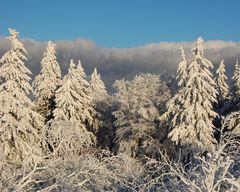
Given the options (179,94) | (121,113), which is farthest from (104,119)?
(179,94)

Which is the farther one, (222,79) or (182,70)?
(222,79)

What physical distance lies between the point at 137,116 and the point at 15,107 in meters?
11.5

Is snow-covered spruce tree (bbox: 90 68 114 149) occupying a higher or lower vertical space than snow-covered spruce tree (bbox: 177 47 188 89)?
lower

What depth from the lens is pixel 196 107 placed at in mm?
30312

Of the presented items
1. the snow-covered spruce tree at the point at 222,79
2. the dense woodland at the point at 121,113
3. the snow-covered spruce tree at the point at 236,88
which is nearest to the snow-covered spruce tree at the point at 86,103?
the dense woodland at the point at 121,113

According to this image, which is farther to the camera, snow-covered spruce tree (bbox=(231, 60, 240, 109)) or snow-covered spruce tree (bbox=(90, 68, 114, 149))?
snow-covered spruce tree (bbox=(90, 68, 114, 149))

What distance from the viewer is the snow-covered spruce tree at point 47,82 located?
3812 cm

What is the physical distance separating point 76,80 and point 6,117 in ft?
27.1

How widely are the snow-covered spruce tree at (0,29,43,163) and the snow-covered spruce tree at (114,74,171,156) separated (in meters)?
8.91

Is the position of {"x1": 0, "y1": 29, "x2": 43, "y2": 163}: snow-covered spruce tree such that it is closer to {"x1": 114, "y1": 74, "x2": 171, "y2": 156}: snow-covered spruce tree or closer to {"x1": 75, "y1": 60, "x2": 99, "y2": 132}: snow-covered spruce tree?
{"x1": 75, "y1": 60, "x2": 99, "y2": 132}: snow-covered spruce tree

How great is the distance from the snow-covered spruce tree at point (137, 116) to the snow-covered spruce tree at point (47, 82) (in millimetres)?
5300

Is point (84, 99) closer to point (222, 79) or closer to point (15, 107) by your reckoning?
point (15, 107)

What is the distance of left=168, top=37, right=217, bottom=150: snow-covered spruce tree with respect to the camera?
99.1ft

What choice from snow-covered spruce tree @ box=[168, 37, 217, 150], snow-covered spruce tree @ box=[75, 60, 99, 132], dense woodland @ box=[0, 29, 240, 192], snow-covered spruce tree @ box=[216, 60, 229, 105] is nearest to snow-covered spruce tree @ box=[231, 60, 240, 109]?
dense woodland @ box=[0, 29, 240, 192]
